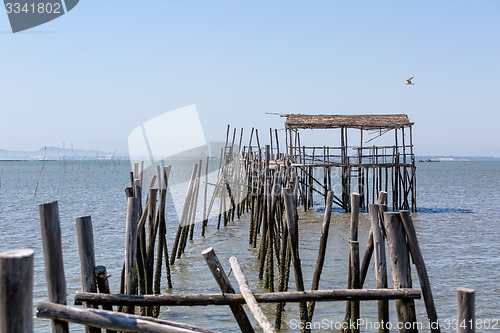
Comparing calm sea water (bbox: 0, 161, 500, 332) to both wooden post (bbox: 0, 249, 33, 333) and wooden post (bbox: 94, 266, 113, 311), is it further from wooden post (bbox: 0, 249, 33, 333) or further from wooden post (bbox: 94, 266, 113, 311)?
wooden post (bbox: 0, 249, 33, 333)

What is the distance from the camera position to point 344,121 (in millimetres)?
24266

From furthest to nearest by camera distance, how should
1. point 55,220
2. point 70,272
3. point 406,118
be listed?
1. point 406,118
2. point 70,272
3. point 55,220

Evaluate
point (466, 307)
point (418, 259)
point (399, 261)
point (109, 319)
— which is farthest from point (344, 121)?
point (109, 319)

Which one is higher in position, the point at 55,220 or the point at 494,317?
the point at 55,220

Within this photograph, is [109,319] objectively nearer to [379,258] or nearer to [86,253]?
[86,253]

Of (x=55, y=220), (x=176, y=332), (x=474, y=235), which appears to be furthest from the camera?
(x=474, y=235)

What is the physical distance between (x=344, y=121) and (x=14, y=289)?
870 inches

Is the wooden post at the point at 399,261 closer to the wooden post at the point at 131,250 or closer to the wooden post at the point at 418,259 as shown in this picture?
the wooden post at the point at 418,259

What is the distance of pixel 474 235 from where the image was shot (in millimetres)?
17375

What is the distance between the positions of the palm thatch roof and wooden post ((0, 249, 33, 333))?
21443 millimetres

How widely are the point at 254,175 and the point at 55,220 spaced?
46.5 ft

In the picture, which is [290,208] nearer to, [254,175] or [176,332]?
[176,332]

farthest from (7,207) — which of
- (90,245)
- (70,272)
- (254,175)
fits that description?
(90,245)

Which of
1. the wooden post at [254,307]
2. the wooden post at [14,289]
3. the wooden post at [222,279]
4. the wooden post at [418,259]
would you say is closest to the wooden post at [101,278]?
the wooden post at [222,279]
